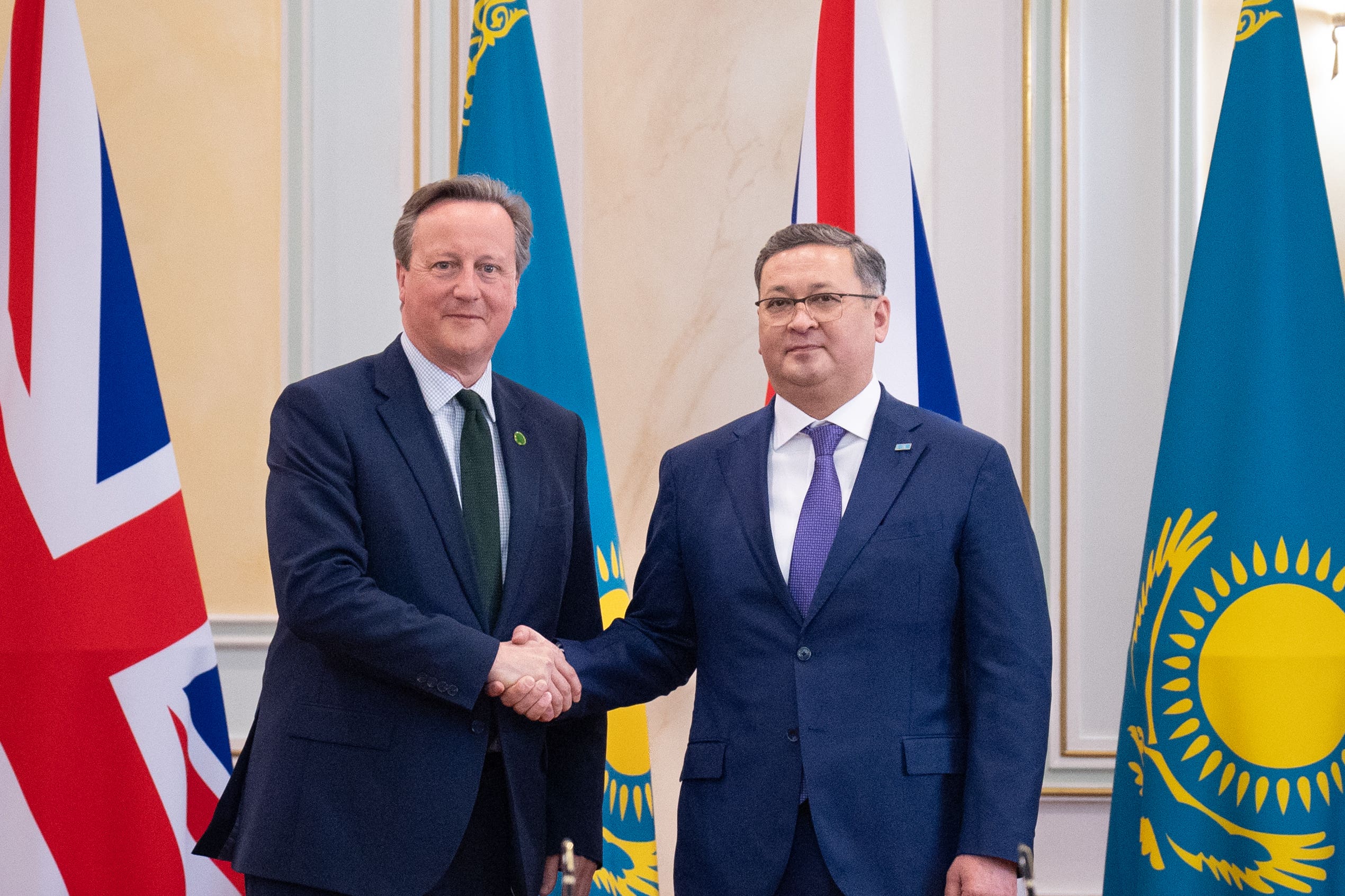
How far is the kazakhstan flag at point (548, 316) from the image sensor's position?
109 inches

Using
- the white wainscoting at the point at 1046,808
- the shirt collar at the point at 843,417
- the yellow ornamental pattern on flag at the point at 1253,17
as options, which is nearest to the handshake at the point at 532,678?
the shirt collar at the point at 843,417

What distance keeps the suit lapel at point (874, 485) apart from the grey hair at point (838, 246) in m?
0.21

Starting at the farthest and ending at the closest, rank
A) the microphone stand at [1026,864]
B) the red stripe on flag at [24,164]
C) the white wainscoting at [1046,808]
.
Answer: the white wainscoting at [1046,808]
the red stripe on flag at [24,164]
the microphone stand at [1026,864]

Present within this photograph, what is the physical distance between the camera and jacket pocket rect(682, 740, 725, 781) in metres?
1.88

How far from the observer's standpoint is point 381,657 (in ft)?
5.83

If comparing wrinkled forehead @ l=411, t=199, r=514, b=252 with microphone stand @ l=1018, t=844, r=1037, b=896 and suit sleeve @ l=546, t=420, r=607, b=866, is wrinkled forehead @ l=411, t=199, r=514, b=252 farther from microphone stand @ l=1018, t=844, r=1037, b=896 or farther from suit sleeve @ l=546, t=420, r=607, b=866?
microphone stand @ l=1018, t=844, r=1037, b=896

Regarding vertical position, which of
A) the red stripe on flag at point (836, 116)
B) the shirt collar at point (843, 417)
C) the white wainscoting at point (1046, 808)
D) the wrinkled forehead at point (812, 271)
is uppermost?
the red stripe on flag at point (836, 116)

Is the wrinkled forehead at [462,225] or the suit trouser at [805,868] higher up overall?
the wrinkled forehead at [462,225]

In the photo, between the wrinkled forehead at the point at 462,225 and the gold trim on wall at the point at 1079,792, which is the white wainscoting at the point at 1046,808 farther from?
the wrinkled forehead at the point at 462,225

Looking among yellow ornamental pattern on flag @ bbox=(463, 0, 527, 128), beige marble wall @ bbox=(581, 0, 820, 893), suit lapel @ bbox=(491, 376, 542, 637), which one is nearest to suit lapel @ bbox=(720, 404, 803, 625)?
suit lapel @ bbox=(491, 376, 542, 637)

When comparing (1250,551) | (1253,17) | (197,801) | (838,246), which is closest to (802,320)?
(838,246)

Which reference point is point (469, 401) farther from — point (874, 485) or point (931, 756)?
point (931, 756)

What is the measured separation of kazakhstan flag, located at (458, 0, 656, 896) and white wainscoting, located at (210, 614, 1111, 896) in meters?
1.13

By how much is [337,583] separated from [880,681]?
828 millimetres
